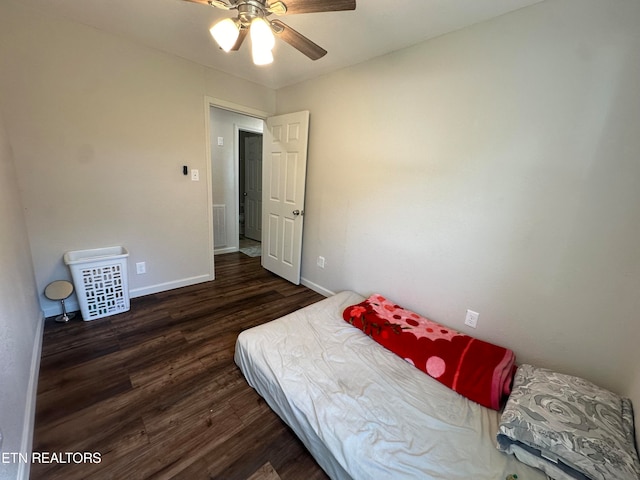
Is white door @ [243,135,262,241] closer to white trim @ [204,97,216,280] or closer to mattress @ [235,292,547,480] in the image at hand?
white trim @ [204,97,216,280]

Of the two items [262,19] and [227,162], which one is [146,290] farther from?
[262,19]

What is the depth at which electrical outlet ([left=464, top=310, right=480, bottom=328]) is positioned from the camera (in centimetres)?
183

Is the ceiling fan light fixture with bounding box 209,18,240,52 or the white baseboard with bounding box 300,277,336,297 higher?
the ceiling fan light fixture with bounding box 209,18,240,52

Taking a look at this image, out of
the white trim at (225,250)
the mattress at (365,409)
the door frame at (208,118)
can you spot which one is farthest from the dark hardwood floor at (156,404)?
the white trim at (225,250)

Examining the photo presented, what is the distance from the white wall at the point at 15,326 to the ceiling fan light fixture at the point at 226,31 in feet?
4.96

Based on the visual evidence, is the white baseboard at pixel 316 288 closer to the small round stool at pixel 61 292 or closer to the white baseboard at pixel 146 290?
the white baseboard at pixel 146 290

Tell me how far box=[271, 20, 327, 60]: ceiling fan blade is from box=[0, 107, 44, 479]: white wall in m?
1.80

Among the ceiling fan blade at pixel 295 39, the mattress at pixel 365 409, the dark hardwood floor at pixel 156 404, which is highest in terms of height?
the ceiling fan blade at pixel 295 39

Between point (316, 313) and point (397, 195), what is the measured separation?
48.3 inches

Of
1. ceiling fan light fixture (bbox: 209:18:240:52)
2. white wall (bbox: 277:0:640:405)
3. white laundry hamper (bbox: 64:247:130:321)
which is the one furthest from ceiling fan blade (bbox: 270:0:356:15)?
white laundry hamper (bbox: 64:247:130:321)

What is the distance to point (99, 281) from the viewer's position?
216 cm

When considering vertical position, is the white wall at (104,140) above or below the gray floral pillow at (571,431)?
above

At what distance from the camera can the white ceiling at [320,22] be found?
1.55 meters

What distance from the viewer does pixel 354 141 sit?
244cm
